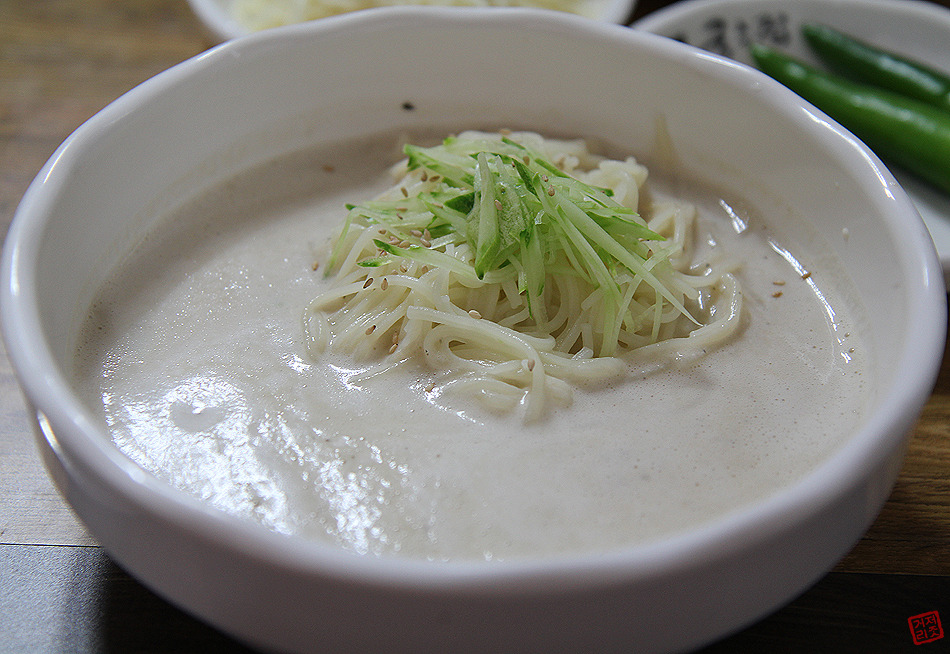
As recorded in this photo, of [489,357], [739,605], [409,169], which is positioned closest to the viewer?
[739,605]

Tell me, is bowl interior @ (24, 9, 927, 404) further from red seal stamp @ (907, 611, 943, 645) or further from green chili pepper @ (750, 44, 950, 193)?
green chili pepper @ (750, 44, 950, 193)

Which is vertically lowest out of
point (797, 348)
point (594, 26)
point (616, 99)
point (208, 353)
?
point (208, 353)

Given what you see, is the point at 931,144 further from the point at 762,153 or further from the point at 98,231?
the point at 98,231

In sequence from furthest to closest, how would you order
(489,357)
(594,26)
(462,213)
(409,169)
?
(594,26) → (409,169) → (462,213) → (489,357)

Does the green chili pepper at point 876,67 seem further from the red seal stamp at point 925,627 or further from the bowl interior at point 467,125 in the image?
the red seal stamp at point 925,627

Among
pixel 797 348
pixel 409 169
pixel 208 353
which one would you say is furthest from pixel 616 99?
pixel 208 353

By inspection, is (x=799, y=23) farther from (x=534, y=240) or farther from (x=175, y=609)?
(x=175, y=609)

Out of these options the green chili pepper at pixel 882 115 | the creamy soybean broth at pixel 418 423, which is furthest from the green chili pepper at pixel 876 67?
the creamy soybean broth at pixel 418 423

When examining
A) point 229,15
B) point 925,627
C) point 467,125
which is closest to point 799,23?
point 467,125
